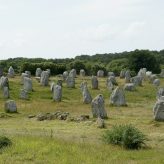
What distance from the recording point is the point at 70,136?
21844 millimetres

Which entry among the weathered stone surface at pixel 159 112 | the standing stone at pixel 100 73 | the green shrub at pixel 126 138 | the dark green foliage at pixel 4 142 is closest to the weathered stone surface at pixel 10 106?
the weathered stone surface at pixel 159 112

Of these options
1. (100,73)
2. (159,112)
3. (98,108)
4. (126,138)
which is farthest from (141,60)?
(126,138)

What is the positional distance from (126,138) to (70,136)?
3601 mm

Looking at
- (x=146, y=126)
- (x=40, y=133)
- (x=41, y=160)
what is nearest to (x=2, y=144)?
(x=41, y=160)

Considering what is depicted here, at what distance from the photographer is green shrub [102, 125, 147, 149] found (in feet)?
62.0

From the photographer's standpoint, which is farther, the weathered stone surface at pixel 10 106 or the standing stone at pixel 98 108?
the weathered stone surface at pixel 10 106

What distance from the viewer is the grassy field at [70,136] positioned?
1667 cm

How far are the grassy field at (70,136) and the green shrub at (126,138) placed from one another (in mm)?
329

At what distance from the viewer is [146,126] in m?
25.7

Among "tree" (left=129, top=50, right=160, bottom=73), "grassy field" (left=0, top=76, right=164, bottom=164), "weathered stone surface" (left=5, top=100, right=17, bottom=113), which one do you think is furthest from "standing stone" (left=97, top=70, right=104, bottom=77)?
"weathered stone surface" (left=5, top=100, right=17, bottom=113)

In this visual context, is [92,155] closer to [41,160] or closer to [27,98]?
[41,160]

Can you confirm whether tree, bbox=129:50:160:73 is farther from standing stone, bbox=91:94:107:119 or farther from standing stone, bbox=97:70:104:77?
standing stone, bbox=91:94:107:119

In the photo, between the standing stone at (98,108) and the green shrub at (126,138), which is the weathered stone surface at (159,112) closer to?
the standing stone at (98,108)

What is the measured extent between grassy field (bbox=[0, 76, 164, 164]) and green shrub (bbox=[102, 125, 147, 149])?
329 mm
